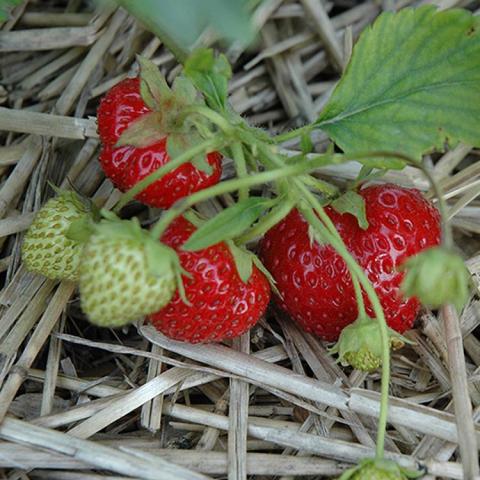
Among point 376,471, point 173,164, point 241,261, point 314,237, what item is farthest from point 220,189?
point 376,471

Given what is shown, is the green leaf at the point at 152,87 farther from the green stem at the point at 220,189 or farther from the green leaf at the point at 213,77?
the green stem at the point at 220,189

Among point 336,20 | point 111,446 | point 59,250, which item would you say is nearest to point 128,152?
point 59,250

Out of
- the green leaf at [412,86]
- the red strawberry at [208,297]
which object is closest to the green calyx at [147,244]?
the red strawberry at [208,297]

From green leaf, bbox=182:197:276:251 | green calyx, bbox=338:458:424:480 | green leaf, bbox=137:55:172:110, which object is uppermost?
green leaf, bbox=137:55:172:110

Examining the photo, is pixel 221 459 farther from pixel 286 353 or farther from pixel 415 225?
pixel 415 225

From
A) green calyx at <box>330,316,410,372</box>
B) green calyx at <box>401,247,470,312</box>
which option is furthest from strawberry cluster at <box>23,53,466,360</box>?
green calyx at <box>401,247,470,312</box>

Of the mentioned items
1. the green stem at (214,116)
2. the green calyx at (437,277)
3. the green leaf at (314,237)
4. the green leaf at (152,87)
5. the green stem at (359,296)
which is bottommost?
the green stem at (359,296)

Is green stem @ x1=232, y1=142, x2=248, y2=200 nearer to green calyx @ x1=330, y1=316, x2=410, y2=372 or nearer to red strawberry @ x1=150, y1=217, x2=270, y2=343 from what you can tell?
red strawberry @ x1=150, y1=217, x2=270, y2=343
